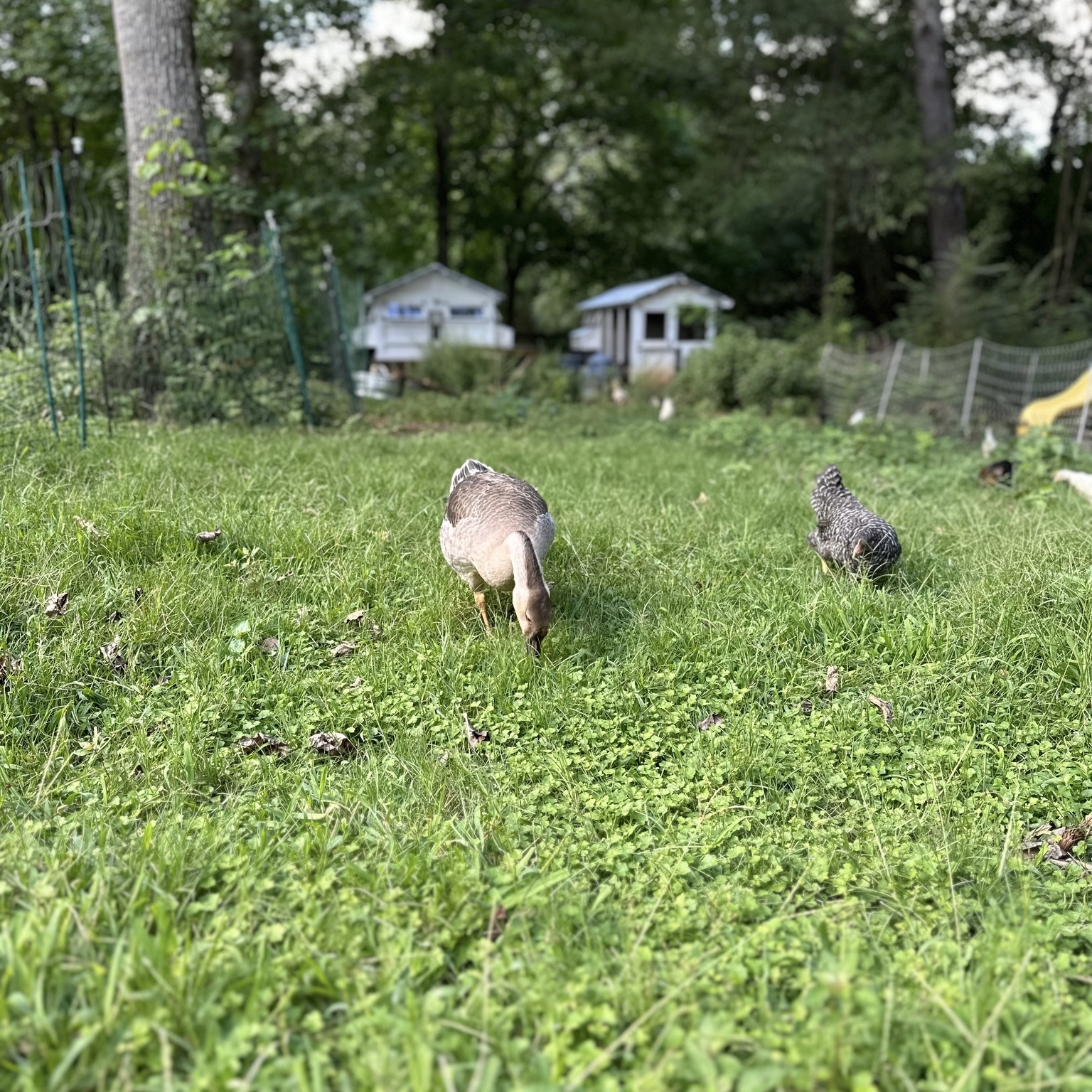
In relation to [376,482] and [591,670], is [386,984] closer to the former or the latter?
[591,670]

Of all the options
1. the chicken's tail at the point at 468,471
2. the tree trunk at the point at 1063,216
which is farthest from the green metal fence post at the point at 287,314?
the tree trunk at the point at 1063,216

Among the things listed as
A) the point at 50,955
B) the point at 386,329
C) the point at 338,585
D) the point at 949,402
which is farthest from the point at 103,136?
the point at 50,955

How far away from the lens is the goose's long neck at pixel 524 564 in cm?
367

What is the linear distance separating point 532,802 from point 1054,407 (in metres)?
10.2

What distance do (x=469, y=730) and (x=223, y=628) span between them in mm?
1348

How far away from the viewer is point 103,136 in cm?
2250

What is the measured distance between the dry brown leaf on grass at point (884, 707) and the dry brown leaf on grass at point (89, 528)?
376 centimetres

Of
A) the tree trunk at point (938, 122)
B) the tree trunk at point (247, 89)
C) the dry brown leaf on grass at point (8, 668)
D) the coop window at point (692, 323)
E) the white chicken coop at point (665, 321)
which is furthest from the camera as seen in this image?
the white chicken coop at point (665, 321)

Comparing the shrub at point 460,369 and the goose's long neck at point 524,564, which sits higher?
the shrub at point 460,369

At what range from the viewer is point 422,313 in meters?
21.0

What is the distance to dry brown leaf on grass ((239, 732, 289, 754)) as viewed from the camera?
3412mm

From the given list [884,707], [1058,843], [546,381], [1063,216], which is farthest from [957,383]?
[1058,843]

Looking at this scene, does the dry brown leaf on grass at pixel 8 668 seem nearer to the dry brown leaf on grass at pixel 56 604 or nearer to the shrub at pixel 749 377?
the dry brown leaf on grass at pixel 56 604

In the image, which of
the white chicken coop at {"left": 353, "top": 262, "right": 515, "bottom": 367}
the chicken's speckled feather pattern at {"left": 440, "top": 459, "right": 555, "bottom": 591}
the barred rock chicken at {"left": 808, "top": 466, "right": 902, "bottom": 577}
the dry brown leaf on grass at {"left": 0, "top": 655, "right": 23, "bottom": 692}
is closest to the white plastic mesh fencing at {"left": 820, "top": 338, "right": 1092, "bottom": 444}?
the barred rock chicken at {"left": 808, "top": 466, "right": 902, "bottom": 577}
